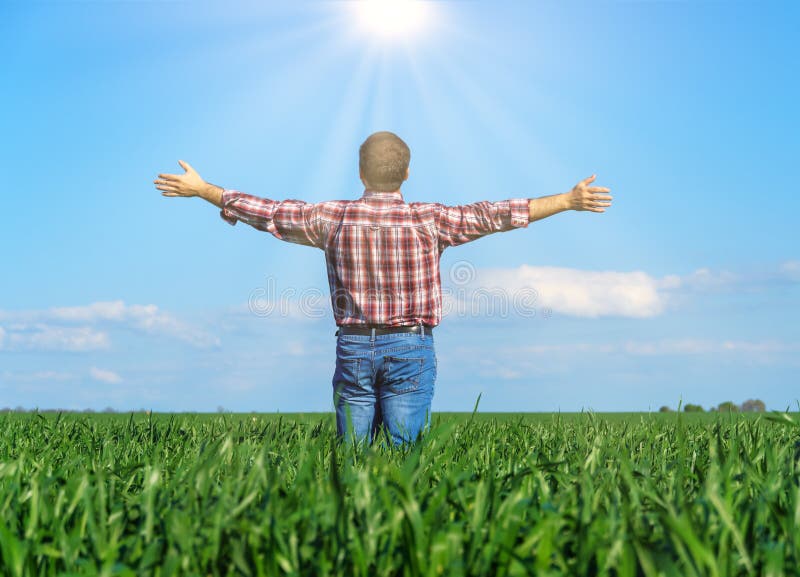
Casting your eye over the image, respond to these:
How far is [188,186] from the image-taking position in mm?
5648

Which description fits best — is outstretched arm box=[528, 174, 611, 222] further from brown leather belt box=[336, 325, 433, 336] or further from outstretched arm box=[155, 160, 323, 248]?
outstretched arm box=[155, 160, 323, 248]

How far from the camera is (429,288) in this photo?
5.45 meters

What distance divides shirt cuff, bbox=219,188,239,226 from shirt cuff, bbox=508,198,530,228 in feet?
6.81

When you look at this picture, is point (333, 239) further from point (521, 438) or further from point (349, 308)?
point (521, 438)

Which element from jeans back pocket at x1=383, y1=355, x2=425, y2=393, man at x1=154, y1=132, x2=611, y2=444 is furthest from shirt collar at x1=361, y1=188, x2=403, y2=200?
jeans back pocket at x1=383, y1=355, x2=425, y2=393

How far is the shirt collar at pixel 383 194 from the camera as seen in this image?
5586 millimetres

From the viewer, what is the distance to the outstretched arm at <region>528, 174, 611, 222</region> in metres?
5.35

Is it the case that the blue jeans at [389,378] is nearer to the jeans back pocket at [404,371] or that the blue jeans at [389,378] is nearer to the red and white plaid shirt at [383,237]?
the jeans back pocket at [404,371]

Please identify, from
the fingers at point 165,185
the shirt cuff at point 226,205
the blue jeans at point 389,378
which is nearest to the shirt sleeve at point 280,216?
the shirt cuff at point 226,205

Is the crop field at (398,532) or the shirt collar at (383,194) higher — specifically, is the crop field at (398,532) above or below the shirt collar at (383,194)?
below

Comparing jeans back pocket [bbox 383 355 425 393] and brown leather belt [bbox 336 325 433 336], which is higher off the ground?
brown leather belt [bbox 336 325 433 336]

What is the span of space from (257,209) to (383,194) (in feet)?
3.12

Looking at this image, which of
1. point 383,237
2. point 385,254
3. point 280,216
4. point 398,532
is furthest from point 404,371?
point 398,532

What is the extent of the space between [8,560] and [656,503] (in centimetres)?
192
